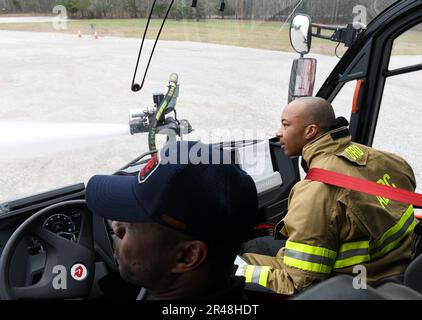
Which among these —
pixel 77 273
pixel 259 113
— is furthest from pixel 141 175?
pixel 259 113

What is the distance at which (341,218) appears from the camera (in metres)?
1.67

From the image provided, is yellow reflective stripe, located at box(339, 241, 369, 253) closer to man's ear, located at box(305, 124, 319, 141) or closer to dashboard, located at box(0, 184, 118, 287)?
man's ear, located at box(305, 124, 319, 141)

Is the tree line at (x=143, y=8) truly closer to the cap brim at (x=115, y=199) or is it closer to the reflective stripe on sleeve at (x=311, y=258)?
the cap brim at (x=115, y=199)

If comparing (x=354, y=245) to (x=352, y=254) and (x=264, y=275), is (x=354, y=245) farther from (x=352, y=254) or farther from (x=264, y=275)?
(x=264, y=275)

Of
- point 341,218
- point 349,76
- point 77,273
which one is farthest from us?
point 349,76

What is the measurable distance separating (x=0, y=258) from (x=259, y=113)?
2.98m

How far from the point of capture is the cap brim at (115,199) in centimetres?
96

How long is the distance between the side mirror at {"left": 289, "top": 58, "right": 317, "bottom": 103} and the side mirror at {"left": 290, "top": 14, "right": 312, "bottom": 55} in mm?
73

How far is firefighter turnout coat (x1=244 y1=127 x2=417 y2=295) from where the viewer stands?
1664 mm

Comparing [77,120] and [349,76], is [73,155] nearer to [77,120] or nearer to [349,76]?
[77,120]

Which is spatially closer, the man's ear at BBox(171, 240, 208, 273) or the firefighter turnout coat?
the man's ear at BBox(171, 240, 208, 273)

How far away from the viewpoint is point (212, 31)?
80.7 inches

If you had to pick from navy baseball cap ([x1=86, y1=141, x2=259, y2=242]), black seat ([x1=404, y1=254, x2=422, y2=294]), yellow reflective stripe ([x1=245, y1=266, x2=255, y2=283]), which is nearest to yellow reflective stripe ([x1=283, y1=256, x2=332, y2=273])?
yellow reflective stripe ([x1=245, y1=266, x2=255, y2=283])
